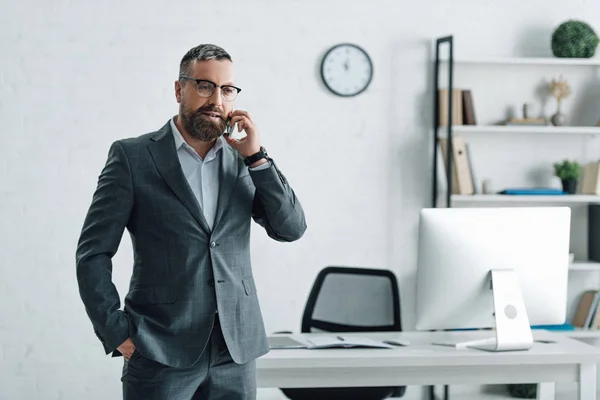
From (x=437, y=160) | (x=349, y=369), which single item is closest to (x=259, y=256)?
(x=437, y=160)

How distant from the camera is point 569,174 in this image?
4.16 meters

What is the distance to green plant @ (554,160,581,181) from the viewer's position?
13.6ft

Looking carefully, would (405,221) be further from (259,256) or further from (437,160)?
(259,256)

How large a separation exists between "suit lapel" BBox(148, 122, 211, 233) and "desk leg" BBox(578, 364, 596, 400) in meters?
1.37

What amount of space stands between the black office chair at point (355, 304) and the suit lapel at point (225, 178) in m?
1.26

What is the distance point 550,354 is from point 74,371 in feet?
8.27

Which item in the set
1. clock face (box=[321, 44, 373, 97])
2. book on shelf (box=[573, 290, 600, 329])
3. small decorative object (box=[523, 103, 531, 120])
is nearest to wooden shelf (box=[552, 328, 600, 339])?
book on shelf (box=[573, 290, 600, 329])

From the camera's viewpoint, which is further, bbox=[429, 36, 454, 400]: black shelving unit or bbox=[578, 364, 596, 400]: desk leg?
bbox=[429, 36, 454, 400]: black shelving unit

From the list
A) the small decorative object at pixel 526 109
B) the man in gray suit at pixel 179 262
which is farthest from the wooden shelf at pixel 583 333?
the man in gray suit at pixel 179 262

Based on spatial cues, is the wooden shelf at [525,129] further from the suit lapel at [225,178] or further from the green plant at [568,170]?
the suit lapel at [225,178]

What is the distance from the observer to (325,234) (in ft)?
13.9

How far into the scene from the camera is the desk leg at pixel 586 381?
101 inches

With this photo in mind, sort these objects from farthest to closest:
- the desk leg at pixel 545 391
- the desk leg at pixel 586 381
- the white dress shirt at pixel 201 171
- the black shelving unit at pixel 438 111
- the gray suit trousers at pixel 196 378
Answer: the black shelving unit at pixel 438 111 < the desk leg at pixel 545 391 < the desk leg at pixel 586 381 < the white dress shirt at pixel 201 171 < the gray suit trousers at pixel 196 378

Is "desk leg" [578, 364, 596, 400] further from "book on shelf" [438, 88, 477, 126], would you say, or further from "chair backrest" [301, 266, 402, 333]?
"book on shelf" [438, 88, 477, 126]
